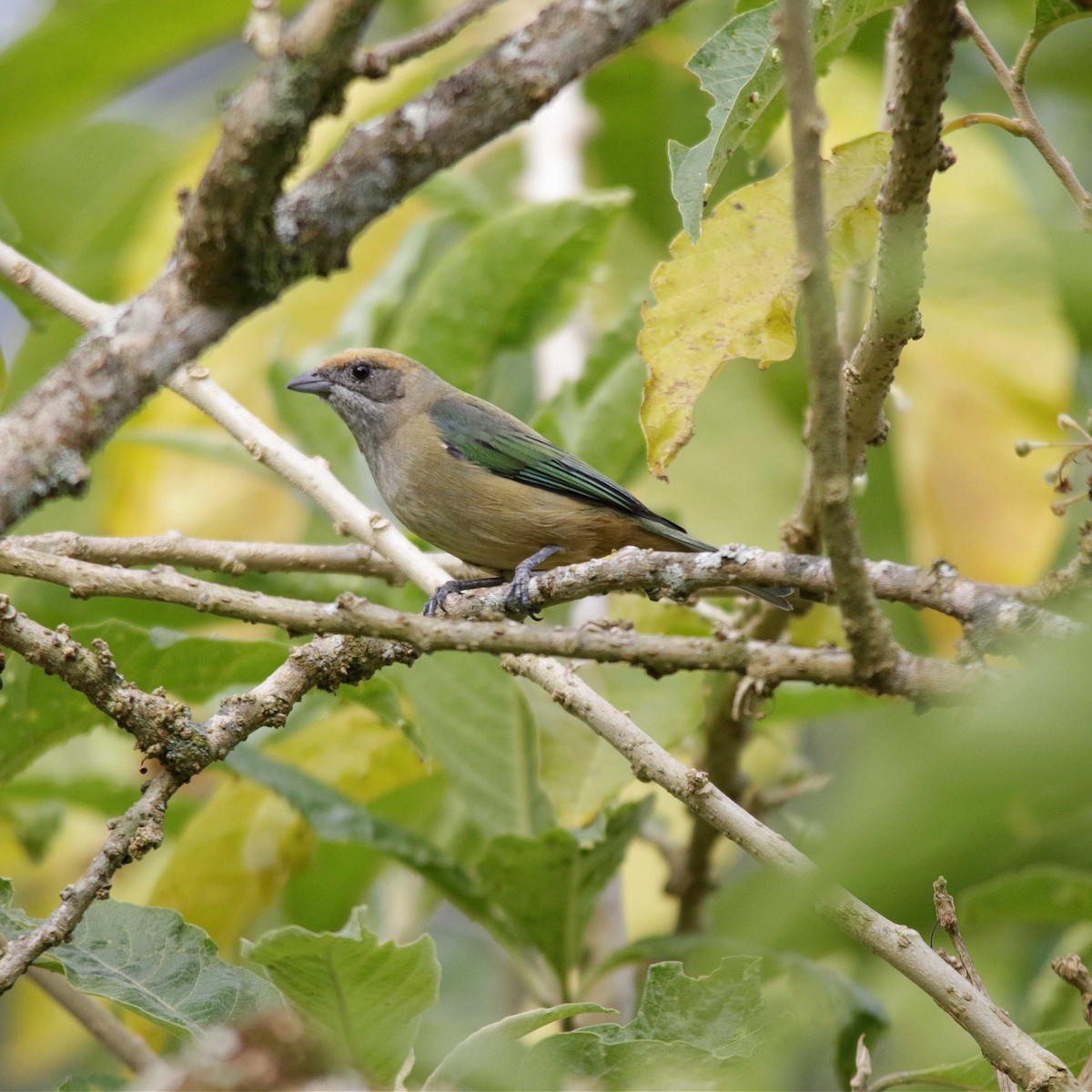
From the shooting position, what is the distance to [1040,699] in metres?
0.91

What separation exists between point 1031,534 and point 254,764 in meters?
3.17

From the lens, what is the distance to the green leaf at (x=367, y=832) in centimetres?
355

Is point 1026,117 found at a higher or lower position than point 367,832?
higher

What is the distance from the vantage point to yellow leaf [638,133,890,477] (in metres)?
2.46

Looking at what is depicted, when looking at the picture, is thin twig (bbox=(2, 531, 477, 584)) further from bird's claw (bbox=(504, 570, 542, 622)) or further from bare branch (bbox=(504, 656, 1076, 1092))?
bare branch (bbox=(504, 656, 1076, 1092))

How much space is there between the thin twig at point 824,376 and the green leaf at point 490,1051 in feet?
3.74

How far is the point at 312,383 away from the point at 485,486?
2.99 ft

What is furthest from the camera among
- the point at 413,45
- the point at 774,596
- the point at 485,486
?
the point at 485,486

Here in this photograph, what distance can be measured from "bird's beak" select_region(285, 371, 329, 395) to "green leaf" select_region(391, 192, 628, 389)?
1.15 ft

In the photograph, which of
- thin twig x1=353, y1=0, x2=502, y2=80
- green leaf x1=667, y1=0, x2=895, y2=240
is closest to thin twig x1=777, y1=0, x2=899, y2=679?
thin twig x1=353, y1=0, x2=502, y2=80

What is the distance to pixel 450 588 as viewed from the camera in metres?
3.18

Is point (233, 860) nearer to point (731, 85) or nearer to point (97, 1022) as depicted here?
point (97, 1022)

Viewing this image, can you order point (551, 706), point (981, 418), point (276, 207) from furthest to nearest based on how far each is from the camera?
1. point (981, 418)
2. point (551, 706)
3. point (276, 207)

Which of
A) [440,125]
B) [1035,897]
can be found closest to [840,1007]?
[1035,897]
